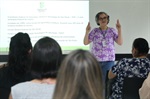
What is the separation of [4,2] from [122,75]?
2500 millimetres

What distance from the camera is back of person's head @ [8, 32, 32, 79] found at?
7.00 feet

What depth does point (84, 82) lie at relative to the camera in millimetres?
975

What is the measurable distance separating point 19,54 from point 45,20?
7.81 ft

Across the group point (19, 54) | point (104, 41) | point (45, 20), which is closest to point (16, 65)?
point (19, 54)

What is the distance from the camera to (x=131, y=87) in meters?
2.67

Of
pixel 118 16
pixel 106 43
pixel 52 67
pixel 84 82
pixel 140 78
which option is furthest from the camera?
pixel 118 16

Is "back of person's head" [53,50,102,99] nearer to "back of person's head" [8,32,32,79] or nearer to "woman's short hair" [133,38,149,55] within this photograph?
"back of person's head" [8,32,32,79]

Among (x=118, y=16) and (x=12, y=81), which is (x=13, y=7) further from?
(x=12, y=81)

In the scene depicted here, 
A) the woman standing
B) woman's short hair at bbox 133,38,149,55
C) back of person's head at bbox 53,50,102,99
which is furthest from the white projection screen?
back of person's head at bbox 53,50,102,99

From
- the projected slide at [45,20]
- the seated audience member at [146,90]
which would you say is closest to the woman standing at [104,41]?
the projected slide at [45,20]

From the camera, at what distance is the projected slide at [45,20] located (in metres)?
4.39

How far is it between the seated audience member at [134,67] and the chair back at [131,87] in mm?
92

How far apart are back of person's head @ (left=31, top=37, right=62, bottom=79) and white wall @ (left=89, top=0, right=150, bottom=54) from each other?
3.23 metres

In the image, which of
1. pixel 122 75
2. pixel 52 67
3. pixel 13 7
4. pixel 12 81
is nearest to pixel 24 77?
pixel 12 81
